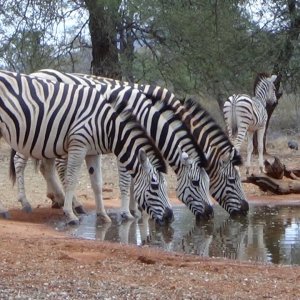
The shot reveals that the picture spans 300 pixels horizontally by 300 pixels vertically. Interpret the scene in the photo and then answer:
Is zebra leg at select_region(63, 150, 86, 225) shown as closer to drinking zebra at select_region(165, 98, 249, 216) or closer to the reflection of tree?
the reflection of tree

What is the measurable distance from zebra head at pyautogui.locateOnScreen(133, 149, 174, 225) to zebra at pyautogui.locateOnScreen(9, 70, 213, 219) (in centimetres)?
53

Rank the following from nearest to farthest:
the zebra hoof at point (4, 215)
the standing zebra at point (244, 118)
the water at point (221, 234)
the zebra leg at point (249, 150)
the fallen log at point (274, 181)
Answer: the water at point (221, 234)
the zebra hoof at point (4, 215)
the fallen log at point (274, 181)
the zebra leg at point (249, 150)
the standing zebra at point (244, 118)

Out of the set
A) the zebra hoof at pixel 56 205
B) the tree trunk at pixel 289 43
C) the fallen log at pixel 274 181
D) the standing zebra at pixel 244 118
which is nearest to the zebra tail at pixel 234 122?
the standing zebra at pixel 244 118

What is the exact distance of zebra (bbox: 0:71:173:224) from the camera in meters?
10.8

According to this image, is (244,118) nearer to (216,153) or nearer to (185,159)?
(216,153)

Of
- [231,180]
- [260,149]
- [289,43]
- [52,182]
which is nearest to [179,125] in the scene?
[231,180]

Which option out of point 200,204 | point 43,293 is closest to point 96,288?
point 43,293

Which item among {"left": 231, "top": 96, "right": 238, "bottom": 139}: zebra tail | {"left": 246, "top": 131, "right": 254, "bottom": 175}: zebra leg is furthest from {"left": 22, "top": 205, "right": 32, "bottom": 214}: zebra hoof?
{"left": 231, "top": 96, "right": 238, "bottom": 139}: zebra tail

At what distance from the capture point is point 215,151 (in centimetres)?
1222

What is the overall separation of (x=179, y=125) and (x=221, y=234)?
2.16 meters

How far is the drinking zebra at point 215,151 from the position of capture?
12039 mm

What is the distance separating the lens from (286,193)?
14.5 meters

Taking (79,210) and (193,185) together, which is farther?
(79,210)

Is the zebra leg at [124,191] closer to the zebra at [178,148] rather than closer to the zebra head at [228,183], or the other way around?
the zebra at [178,148]
